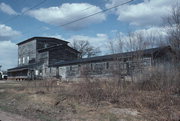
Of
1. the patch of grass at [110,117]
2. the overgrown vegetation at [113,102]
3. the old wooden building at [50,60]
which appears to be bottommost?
the patch of grass at [110,117]

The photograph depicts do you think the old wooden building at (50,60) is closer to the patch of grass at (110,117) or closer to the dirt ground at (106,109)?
the dirt ground at (106,109)

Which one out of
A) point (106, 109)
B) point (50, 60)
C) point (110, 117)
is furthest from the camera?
point (50, 60)

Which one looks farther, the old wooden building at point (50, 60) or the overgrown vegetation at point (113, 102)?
the old wooden building at point (50, 60)

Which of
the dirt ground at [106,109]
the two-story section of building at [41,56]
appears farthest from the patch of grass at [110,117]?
the two-story section of building at [41,56]

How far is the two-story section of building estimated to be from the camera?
148 ft

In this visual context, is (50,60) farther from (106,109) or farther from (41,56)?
(106,109)

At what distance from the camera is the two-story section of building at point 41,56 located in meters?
45.1

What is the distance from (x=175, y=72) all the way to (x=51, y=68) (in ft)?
111

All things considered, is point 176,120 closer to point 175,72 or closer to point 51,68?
point 175,72

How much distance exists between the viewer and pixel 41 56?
1854 inches

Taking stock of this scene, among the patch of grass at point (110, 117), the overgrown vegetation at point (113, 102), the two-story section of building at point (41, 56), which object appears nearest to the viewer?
the patch of grass at point (110, 117)

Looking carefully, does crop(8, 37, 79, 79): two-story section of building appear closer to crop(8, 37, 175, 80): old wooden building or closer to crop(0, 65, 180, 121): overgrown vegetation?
crop(8, 37, 175, 80): old wooden building

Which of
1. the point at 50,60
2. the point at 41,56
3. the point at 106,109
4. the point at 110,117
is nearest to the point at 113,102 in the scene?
the point at 106,109

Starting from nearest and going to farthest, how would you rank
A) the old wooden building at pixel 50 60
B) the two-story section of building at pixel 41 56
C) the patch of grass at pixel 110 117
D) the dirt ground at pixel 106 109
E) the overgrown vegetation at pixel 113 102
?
the patch of grass at pixel 110 117
the dirt ground at pixel 106 109
the overgrown vegetation at pixel 113 102
the old wooden building at pixel 50 60
the two-story section of building at pixel 41 56
